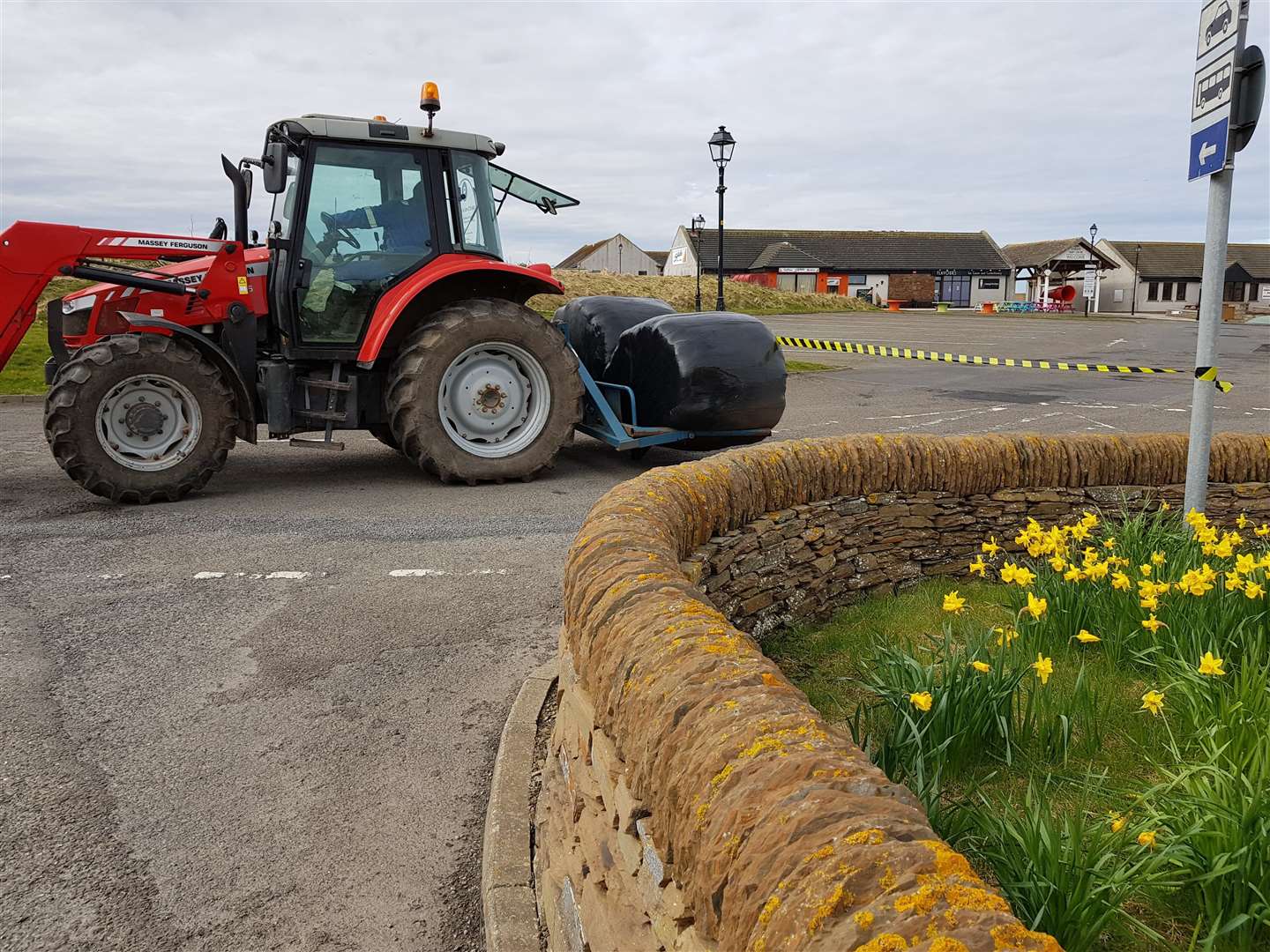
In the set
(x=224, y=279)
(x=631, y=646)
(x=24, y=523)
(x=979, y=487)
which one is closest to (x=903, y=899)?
(x=631, y=646)

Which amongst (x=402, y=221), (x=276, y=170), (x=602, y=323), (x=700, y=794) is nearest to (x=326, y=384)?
(x=402, y=221)

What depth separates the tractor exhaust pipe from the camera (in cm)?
752

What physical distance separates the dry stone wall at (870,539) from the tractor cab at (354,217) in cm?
455

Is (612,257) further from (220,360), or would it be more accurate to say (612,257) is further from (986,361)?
(220,360)

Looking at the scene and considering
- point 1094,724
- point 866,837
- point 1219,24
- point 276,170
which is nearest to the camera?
point 866,837

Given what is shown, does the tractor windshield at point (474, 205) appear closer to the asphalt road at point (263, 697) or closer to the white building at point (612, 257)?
the asphalt road at point (263, 697)

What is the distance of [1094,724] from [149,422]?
636 cm

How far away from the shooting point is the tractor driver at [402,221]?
25.5 feet

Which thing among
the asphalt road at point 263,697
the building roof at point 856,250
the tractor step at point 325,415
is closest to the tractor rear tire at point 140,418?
the asphalt road at point 263,697

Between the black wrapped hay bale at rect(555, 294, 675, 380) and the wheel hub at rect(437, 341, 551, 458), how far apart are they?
0.95m

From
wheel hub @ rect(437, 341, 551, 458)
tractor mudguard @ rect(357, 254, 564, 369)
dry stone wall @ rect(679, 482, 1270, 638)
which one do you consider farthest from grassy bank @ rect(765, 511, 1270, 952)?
tractor mudguard @ rect(357, 254, 564, 369)

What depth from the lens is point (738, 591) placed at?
380 cm

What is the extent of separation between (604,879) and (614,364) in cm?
716

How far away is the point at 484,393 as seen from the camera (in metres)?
8.09
